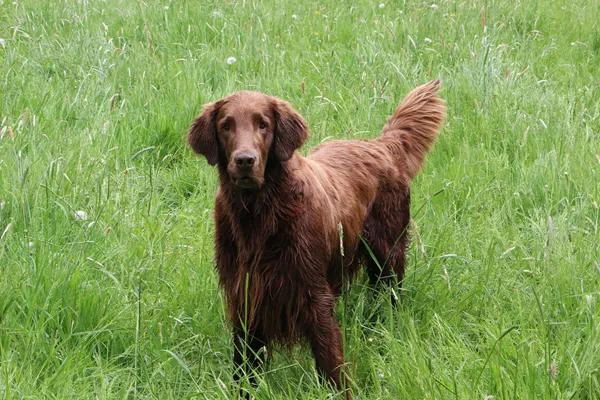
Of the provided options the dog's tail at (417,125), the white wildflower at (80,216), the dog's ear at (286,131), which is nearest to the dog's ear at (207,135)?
the dog's ear at (286,131)

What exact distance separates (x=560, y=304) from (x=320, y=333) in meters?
0.96

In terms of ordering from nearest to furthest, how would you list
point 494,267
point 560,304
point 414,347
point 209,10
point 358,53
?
point 414,347 → point 560,304 → point 494,267 → point 358,53 → point 209,10

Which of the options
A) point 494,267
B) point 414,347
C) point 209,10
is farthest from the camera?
point 209,10

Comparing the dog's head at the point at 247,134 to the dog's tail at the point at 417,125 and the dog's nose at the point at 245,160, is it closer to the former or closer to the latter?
the dog's nose at the point at 245,160

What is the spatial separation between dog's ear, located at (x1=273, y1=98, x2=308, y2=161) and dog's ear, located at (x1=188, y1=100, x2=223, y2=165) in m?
0.25

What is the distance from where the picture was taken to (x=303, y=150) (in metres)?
5.19

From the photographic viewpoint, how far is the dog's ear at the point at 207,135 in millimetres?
3410

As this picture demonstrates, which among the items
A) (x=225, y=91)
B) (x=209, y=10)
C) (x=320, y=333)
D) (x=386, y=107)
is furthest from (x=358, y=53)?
(x=320, y=333)

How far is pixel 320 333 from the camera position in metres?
3.35

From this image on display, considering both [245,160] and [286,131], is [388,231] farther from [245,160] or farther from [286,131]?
[245,160]

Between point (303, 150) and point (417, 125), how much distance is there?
39.0 inches

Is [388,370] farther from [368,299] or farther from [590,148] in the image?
[590,148]

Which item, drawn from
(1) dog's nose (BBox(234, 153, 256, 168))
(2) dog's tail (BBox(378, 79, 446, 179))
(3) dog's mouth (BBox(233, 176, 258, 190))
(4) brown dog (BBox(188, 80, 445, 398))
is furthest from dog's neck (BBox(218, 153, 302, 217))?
(2) dog's tail (BBox(378, 79, 446, 179))

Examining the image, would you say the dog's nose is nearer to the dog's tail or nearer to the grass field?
the grass field
